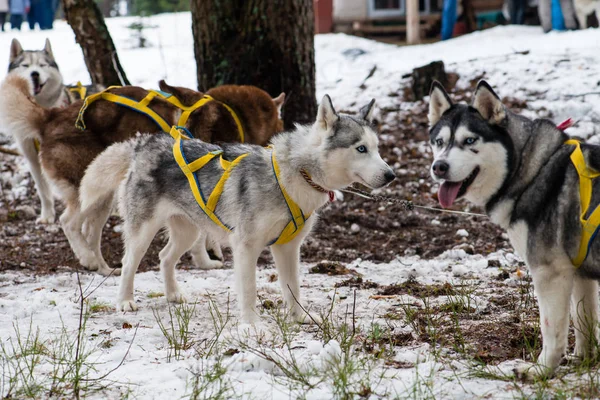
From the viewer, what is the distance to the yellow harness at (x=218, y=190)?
4234 millimetres

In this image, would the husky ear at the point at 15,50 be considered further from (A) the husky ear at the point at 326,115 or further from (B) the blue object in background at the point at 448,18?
(B) the blue object in background at the point at 448,18

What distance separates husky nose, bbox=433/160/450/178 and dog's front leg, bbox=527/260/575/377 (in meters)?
0.62

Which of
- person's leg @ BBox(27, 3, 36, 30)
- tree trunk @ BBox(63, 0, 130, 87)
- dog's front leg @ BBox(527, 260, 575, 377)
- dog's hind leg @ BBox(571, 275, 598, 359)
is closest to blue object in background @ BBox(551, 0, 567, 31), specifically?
tree trunk @ BBox(63, 0, 130, 87)

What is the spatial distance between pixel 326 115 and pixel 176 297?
181 cm

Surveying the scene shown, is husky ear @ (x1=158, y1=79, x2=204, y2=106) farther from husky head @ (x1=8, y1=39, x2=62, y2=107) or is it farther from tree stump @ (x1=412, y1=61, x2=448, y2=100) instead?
tree stump @ (x1=412, y1=61, x2=448, y2=100)

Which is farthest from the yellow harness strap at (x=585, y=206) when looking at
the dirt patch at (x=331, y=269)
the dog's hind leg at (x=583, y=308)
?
the dirt patch at (x=331, y=269)

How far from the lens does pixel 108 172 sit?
5.13 metres

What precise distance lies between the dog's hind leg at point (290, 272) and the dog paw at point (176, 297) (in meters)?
0.86

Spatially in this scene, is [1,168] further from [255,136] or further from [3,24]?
[3,24]

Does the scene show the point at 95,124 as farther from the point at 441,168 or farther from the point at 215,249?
the point at 441,168

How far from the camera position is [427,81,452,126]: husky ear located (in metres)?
3.65

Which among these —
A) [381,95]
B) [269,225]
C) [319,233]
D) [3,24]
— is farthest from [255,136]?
[3,24]

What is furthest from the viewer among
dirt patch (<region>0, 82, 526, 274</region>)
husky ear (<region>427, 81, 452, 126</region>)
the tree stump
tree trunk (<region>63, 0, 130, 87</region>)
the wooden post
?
the wooden post

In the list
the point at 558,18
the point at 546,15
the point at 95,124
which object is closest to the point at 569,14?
the point at 558,18
